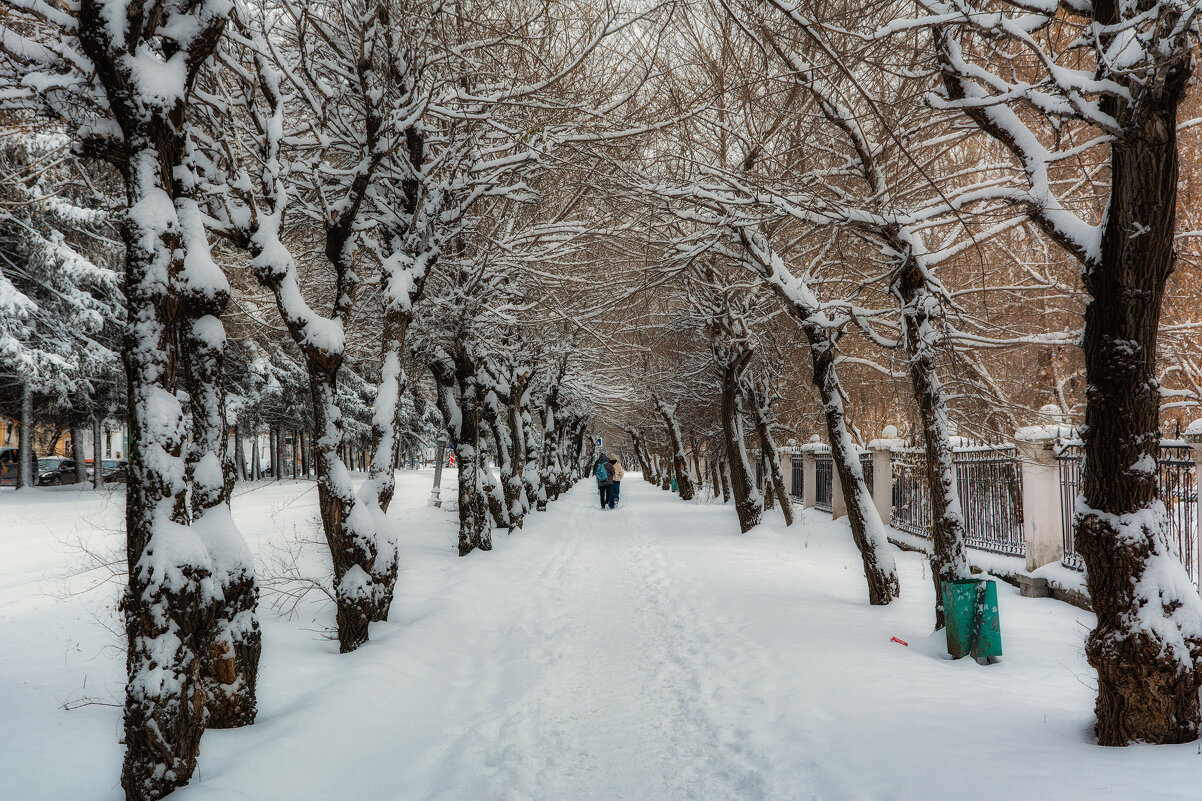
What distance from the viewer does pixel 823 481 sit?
2203cm

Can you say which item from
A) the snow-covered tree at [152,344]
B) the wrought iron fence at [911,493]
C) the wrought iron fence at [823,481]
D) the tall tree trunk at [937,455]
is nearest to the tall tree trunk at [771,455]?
the wrought iron fence at [823,481]

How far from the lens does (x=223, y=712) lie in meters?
4.85

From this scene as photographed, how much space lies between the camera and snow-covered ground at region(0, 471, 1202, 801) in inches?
160

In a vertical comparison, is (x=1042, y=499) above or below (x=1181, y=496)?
below

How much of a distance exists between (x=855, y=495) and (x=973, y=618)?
9.40 feet

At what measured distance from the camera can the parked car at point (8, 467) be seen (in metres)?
34.5

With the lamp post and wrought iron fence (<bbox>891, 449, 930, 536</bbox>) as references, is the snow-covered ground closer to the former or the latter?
wrought iron fence (<bbox>891, 449, 930, 536</bbox>)

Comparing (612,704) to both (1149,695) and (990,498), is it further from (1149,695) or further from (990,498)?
(990,498)

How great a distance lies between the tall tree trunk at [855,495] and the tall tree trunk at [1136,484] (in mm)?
4602

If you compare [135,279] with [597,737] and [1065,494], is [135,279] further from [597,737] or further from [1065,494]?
[1065,494]

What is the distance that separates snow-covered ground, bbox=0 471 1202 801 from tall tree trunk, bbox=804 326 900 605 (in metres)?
0.38

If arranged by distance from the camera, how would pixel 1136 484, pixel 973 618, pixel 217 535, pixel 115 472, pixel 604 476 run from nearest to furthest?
pixel 1136 484 < pixel 217 535 < pixel 973 618 < pixel 115 472 < pixel 604 476

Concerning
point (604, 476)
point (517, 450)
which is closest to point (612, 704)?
point (517, 450)

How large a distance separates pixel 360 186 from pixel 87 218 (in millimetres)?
20724
